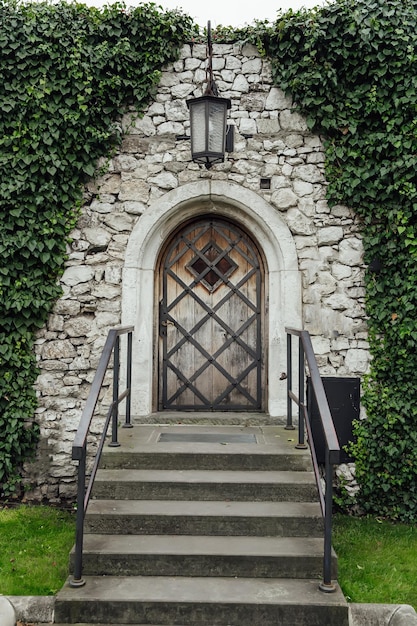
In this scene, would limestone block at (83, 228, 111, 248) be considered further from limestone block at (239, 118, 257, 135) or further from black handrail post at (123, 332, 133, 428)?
limestone block at (239, 118, 257, 135)

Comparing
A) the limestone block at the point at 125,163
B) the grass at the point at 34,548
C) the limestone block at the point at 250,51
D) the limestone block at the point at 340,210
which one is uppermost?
the limestone block at the point at 250,51

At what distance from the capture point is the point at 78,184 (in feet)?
17.0

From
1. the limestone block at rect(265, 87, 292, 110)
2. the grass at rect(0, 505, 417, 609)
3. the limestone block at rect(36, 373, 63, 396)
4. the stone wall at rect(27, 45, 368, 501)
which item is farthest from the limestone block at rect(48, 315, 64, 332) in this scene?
Answer: the limestone block at rect(265, 87, 292, 110)

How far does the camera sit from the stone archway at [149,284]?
5.14 metres

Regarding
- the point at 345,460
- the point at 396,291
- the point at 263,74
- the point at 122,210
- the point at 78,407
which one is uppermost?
the point at 263,74

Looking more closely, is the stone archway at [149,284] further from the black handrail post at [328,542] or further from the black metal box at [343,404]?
the black handrail post at [328,542]

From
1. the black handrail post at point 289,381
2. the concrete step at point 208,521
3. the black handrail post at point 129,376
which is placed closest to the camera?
the concrete step at point 208,521

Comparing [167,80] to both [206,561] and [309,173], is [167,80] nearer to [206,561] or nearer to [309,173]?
[309,173]

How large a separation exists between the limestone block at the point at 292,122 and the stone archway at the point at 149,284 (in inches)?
29.5

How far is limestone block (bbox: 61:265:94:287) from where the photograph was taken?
5.17 meters

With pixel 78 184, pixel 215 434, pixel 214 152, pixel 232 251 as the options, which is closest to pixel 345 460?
pixel 215 434

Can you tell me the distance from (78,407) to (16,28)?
141 inches

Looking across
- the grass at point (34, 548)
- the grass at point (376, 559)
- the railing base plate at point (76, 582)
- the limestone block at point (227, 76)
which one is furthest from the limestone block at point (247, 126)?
the railing base plate at point (76, 582)

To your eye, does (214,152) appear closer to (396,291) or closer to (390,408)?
(396,291)
